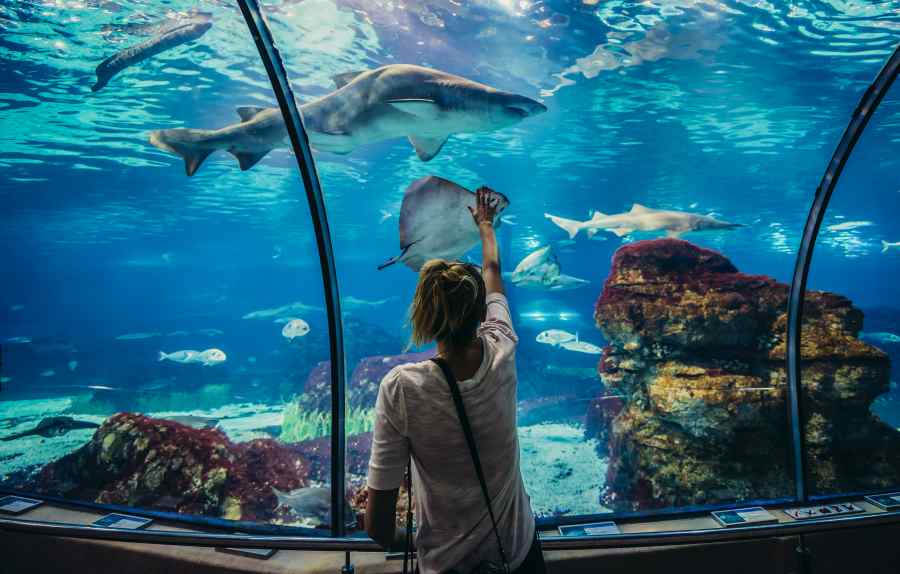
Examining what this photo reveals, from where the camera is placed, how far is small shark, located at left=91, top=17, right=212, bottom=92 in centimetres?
636

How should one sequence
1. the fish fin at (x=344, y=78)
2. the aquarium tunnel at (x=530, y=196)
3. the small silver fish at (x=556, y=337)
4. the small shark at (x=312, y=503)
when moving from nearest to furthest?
the aquarium tunnel at (x=530, y=196)
the fish fin at (x=344, y=78)
the small shark at (x=312, y=503)
the small silver fish at (x=556, y=337)

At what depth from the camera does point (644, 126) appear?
1500cm

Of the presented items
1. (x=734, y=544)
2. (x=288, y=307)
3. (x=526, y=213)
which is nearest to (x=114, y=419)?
(x=734, y=544)

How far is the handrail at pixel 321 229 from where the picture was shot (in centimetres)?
235

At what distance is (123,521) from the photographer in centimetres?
292

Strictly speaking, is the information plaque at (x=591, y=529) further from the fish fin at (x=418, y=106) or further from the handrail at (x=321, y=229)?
the fish fin at (x=418, y=106)

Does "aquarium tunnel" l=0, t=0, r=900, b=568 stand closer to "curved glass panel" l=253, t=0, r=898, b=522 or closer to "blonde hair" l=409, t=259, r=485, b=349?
"curved glass panel" l=253, t=0, r=898, b=522

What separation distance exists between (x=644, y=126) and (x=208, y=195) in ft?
79.9

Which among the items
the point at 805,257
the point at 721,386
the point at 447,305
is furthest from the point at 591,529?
the point at 721,386

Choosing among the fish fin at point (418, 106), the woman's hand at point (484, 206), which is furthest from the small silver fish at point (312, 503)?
the fish fin at point (418, 106)

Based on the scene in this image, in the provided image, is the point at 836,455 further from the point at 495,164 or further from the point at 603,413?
the point at 495,164

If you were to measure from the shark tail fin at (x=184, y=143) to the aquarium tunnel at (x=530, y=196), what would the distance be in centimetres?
2

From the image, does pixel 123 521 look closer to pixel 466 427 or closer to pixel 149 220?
pixel 466 427

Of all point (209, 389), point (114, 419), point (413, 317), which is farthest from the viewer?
point (209, 389)
